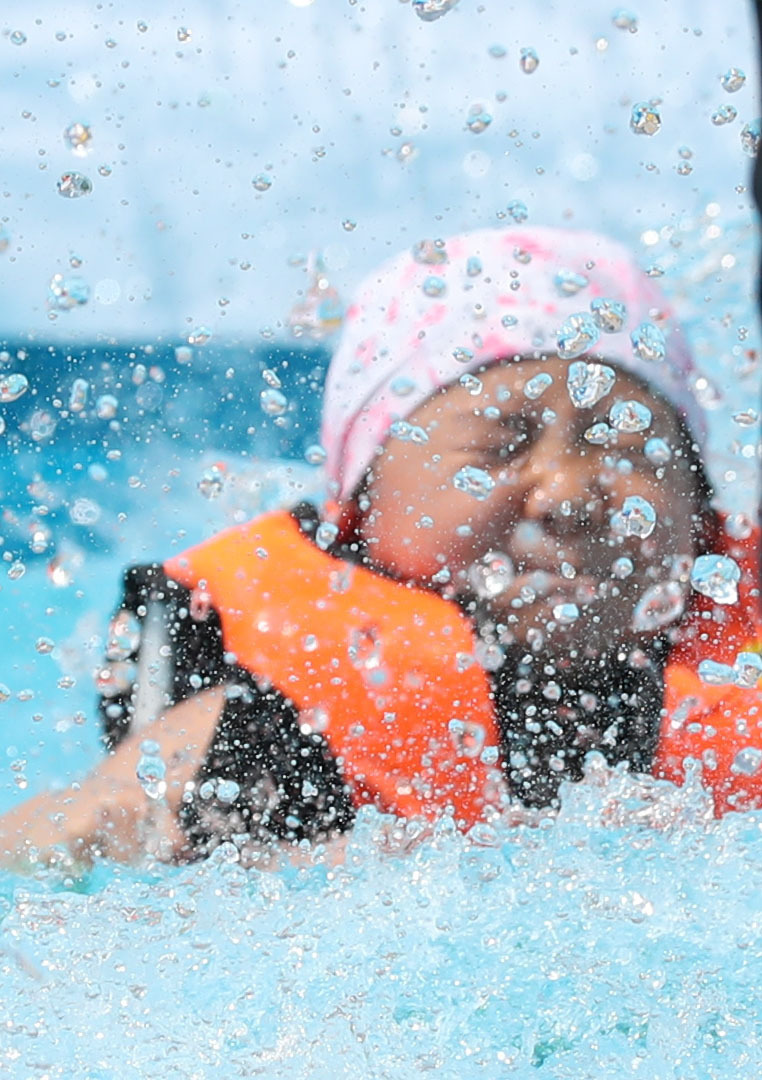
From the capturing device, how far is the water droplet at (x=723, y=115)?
1.11m

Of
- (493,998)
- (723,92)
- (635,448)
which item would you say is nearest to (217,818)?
(493,998)

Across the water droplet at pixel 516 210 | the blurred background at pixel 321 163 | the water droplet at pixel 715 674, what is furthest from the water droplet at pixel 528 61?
the water droplet at pixel 715 674

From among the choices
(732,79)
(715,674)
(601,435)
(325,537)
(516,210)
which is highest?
(732,79)

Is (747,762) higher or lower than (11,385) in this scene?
lower

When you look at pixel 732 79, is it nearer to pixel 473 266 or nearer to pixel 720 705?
pixel 473 266

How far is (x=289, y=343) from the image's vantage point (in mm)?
1953

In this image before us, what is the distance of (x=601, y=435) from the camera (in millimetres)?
1289

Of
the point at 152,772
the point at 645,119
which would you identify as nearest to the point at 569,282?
the point at 645,119

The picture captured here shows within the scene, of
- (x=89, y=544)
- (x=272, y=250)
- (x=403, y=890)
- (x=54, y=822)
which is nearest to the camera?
(x=403, y=890)

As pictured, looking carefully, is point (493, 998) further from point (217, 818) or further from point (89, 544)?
point (89, 544)

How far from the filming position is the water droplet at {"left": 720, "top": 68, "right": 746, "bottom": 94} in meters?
1.05

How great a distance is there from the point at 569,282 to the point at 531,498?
207mm

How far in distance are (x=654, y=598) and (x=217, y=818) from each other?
19.7 inches

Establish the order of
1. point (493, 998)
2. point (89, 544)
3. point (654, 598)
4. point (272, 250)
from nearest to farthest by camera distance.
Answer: point (493, 998)
point (654, 598)
point (272, 250)
point (89, 544)
